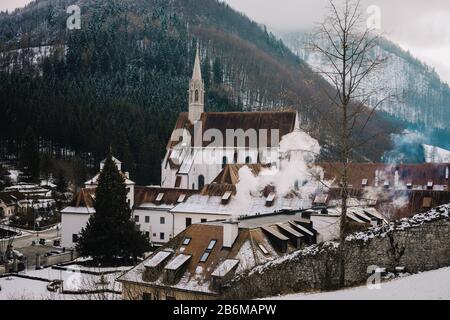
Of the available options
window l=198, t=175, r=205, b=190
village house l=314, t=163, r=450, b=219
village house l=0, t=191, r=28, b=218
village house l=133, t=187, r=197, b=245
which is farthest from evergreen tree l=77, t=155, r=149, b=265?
village house l=0, t=191, r=28, b=218

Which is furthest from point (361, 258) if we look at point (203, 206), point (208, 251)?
point (203, 206)

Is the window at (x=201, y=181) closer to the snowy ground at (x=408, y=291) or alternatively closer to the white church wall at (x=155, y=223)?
the white church wall at (x=155, y=223)

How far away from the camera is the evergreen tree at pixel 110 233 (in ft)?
117

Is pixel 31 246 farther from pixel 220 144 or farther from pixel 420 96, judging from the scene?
pixel 420 96

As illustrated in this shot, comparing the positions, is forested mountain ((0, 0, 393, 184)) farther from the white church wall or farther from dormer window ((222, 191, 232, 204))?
the white church wall

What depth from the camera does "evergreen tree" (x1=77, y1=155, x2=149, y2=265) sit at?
35.6 meters

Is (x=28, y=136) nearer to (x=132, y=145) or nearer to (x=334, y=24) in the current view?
(x=132, y=145)

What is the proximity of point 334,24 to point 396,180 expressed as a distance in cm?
3544

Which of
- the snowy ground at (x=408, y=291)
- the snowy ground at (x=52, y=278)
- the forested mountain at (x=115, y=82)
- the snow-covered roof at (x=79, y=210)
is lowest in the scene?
the snowy ground at (x=52, y=278)

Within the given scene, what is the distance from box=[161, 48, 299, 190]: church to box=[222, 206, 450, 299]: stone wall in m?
41.0

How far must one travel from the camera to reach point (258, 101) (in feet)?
493

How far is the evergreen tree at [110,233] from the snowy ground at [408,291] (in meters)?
25.8

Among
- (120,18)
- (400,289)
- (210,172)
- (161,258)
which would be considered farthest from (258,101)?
(400,289)

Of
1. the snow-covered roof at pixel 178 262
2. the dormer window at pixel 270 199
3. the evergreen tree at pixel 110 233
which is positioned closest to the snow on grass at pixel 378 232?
the snow-covered roof at pixel 178 262
